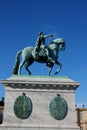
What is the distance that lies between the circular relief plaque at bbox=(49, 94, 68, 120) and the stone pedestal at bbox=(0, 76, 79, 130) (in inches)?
8.8

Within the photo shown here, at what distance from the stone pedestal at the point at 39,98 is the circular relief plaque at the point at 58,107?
0.73 ft

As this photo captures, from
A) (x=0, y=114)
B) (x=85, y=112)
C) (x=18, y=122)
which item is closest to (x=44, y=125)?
(x=18, y=122)

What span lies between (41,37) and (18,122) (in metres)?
7.04

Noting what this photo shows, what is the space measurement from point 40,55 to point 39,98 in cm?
359

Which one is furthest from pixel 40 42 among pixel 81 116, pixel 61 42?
pixel 81 116

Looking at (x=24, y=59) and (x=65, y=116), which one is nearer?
(x=65, y=116)

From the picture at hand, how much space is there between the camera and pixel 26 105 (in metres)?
21.7

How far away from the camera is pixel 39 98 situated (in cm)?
2195

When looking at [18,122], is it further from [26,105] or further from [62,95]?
[62,95]

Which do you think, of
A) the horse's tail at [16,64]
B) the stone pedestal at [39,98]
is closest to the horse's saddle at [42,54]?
the horse's tail at [16,64]

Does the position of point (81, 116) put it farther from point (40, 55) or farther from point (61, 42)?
point (40, 55)

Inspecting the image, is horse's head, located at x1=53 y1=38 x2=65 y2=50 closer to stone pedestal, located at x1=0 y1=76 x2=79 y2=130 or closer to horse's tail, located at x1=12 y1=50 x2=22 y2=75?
stone pedestal, located at x1=0 y1=76 x2=79 y2=130

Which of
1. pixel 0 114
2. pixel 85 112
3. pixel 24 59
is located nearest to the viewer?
pixel 24 59

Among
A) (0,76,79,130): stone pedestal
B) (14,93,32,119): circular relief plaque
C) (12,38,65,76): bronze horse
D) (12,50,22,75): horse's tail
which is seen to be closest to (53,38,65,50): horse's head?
(12,38,65,76): bronze horse
